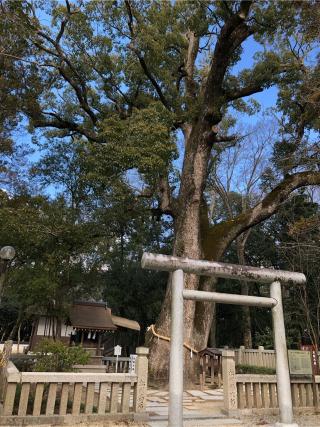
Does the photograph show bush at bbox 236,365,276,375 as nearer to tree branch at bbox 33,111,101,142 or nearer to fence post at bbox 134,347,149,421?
fence post at bbox 134,347,149,421

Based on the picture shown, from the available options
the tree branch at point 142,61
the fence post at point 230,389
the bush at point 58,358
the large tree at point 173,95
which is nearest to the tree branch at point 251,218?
the large tree at point 173,95

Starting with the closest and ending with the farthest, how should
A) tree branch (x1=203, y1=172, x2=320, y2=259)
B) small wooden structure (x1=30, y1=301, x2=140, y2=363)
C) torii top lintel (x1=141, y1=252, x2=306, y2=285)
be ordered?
torii top lintel (x1=141, y1=252, x2=306, y2=285)
tree branch (x1=203, y1=172, x2=320, y2=259)
small wooden structure (x1=30, y1=301, x2=140, y2=363)

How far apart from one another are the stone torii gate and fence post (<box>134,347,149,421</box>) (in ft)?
3.13

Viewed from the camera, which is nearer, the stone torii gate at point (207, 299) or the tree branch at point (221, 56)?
the stone torii gate at point (207, 299)

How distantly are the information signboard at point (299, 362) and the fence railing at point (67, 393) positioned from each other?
250 cm

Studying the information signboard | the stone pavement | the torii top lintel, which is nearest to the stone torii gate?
the torii top lintel

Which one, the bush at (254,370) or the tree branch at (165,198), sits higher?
the tree branch at (165,198)

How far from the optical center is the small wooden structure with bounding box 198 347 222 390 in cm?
1017

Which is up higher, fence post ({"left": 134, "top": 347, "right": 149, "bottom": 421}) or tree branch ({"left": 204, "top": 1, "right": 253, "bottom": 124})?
tree branch ({"left": 204, "top": 1, "right": 253, "bottom": 124})

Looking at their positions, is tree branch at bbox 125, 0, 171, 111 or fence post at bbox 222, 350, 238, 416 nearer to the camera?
fence post at bbox 222, 350, 238, 416

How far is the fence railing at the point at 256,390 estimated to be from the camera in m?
6.14

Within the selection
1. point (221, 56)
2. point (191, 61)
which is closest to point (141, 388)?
point (221, 56)

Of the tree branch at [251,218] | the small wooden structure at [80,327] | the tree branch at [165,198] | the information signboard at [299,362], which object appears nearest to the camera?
the information signboard at [299,362]

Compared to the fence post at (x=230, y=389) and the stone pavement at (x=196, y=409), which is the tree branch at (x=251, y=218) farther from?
the fence post at (x=230, y=389)
